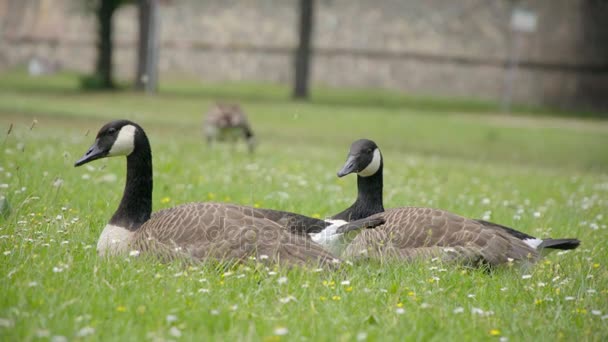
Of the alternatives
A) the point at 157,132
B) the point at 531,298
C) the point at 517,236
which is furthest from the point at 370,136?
the point at 531,298

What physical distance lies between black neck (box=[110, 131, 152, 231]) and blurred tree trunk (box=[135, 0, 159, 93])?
26414 millimetres

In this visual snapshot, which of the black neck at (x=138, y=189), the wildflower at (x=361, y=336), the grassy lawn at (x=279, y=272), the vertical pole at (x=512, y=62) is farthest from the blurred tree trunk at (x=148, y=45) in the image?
the wildflower at (x=361, y=336)

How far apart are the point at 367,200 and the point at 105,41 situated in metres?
30.2

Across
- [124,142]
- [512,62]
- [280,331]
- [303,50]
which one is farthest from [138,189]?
[512,62]

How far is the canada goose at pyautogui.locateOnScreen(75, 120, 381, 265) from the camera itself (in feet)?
17.3

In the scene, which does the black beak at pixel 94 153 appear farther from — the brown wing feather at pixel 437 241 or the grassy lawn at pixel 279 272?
the brown wing feather at pixel 437 241

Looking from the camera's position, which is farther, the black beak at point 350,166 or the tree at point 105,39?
the tree at point 105,39

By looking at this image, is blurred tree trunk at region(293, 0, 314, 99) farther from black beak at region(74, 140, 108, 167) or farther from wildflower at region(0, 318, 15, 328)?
wildflower at region(0, 318, 15, 328)

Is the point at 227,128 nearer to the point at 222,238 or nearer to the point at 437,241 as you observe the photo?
the point at 437,241

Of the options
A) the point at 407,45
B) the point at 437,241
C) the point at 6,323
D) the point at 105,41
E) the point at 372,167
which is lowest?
the point at 437,241

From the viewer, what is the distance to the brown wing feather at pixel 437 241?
231 inches

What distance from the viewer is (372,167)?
6828mm

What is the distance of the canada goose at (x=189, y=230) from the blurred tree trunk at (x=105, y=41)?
29040 millimetres

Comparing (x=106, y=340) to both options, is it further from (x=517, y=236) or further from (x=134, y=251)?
(x=517, y=236)
